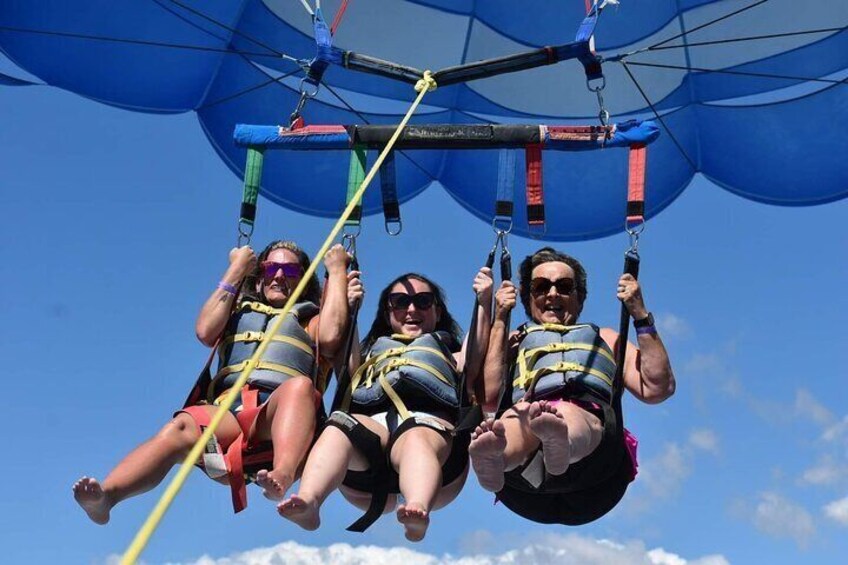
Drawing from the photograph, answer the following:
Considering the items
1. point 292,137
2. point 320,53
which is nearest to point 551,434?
point 292,137

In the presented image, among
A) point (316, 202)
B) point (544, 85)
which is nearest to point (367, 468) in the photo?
point (316, 202)

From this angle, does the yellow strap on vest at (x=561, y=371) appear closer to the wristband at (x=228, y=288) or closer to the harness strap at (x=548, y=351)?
the harness strap at (x=548, y=351)

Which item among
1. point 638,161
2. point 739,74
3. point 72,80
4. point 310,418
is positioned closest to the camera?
point 310,418

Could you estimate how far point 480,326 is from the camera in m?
4.86

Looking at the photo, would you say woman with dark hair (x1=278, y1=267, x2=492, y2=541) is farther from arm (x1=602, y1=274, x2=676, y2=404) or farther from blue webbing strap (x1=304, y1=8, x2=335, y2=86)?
blue webbing strap (x1=304, y1=8, x2=335, y2=86)

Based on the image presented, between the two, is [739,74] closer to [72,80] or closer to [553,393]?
[553,393]

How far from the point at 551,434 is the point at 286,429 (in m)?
0.98

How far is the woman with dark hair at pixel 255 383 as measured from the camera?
444 centimetres

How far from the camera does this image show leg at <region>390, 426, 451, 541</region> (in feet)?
13.5

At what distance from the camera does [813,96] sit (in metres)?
6.37

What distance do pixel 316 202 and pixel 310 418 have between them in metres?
2.37

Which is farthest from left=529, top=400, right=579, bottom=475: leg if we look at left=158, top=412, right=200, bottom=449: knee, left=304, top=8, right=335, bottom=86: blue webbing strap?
left=304, top=8, right=335, bottom=86: blue webbing strap

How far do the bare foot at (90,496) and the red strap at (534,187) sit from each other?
203 centimetres

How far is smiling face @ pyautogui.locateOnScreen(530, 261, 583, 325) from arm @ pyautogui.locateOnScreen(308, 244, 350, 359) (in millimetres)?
847
